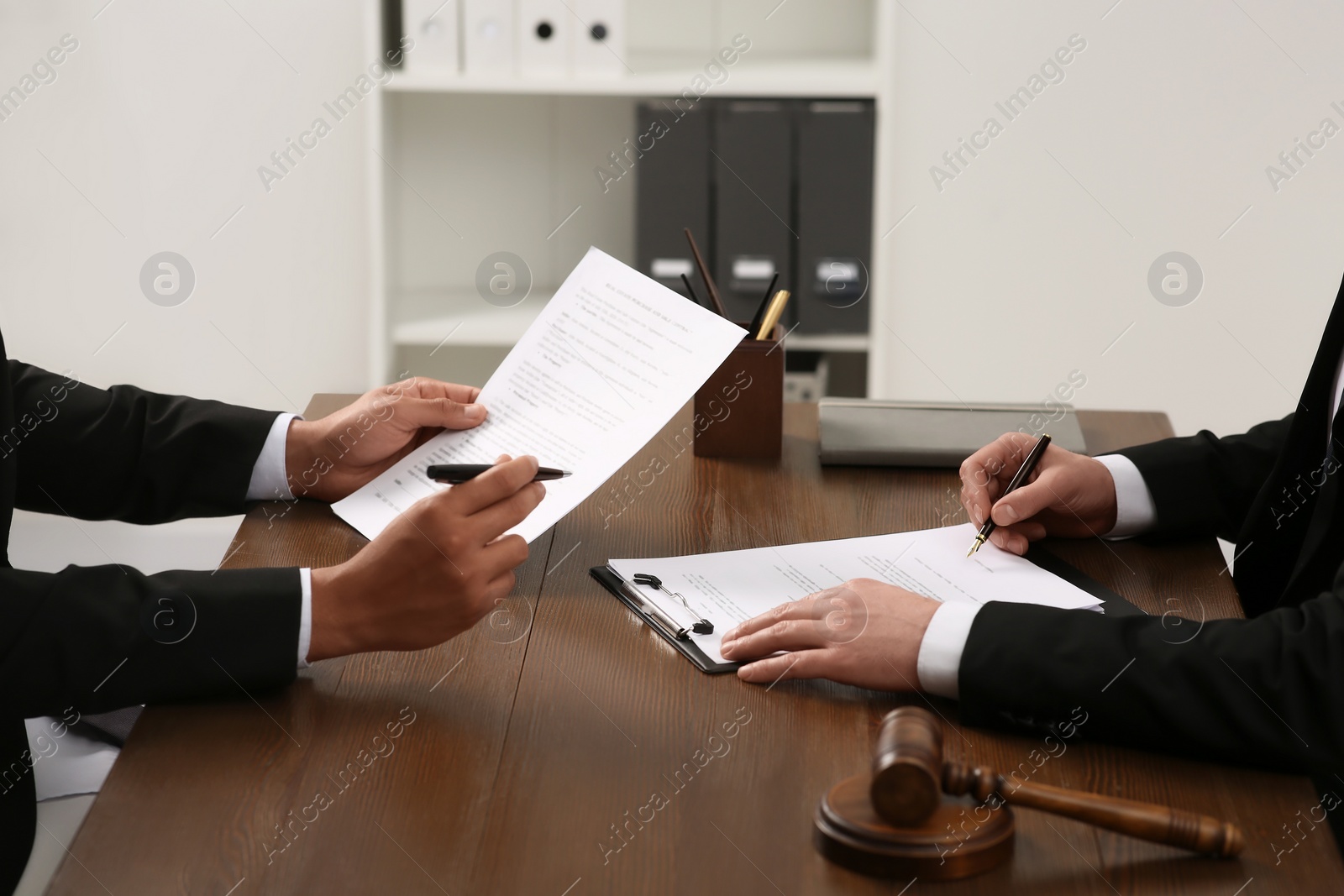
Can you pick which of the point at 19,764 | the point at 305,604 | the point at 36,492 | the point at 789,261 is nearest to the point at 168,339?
the point at 789,261

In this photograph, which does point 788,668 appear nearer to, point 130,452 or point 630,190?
point 130,452

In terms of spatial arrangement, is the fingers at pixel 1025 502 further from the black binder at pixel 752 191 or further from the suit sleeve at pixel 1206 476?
the black binder at pixel 752 191

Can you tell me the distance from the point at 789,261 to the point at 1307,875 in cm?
201

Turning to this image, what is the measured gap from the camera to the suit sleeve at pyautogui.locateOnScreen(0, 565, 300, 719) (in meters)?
0.81

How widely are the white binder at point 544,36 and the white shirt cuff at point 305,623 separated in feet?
6.24

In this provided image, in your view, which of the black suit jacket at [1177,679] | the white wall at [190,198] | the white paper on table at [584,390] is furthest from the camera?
the white wall at [190,198]

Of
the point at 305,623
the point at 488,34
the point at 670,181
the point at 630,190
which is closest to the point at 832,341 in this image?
the point at 670,181

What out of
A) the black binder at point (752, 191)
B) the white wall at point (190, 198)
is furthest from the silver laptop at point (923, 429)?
the white wall at point (190, 198)

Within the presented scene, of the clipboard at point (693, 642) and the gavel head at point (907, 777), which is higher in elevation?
the gavel head at point (907, 777)

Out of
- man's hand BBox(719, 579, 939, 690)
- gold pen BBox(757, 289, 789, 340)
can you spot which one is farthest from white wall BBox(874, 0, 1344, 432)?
man's hand BBox(719, 579, 939, 690)

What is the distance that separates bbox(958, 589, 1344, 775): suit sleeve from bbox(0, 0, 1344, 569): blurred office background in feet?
5.94

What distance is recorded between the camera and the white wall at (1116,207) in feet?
8.46

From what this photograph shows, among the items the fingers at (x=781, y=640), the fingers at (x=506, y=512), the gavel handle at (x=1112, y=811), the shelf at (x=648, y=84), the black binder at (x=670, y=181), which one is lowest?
the gavel handle at (x=1112, y=811)

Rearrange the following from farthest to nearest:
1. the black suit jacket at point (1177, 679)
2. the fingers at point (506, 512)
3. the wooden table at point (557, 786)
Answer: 1. the fingers at point (506, 512)
2. the black suit jacket at point (1177, 679)
3. the wooden table at point (557, 786)
